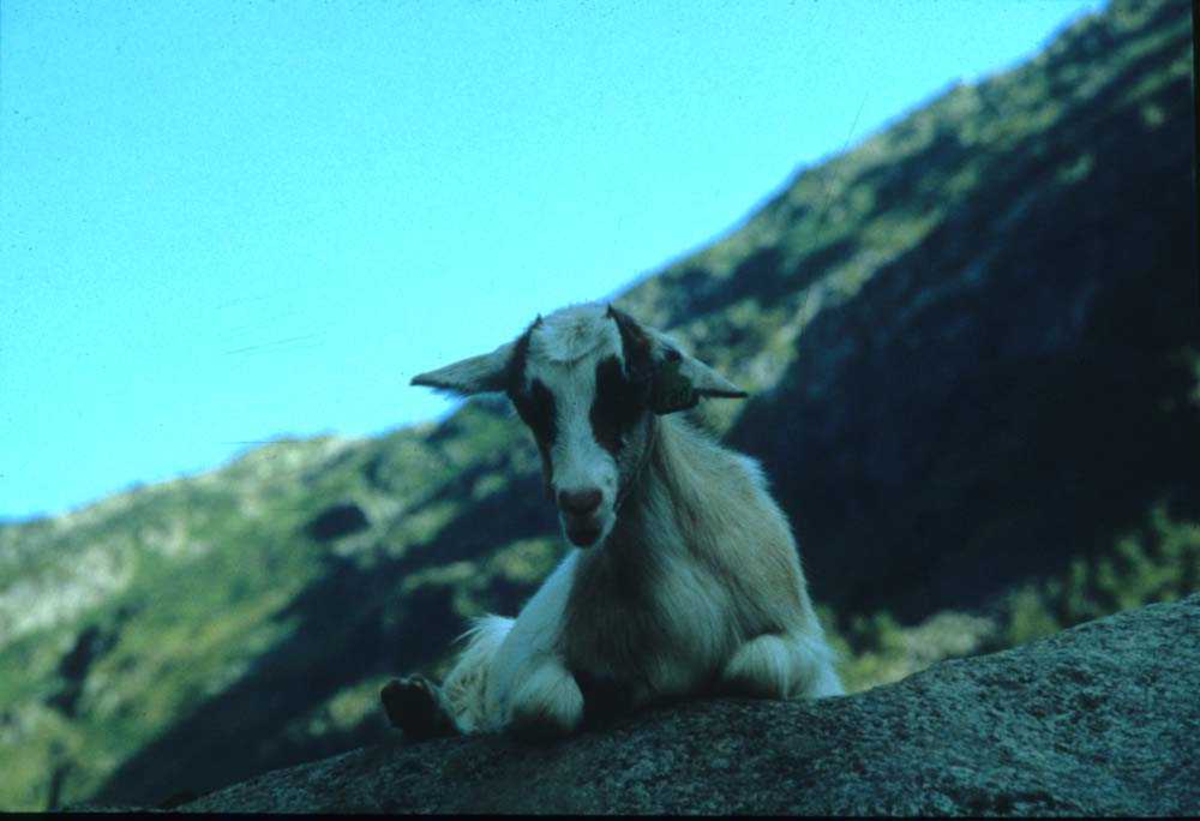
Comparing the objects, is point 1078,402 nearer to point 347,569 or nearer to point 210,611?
point 347,569

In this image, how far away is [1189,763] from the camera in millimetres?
6633

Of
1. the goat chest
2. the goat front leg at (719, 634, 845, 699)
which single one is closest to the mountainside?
the goat chest

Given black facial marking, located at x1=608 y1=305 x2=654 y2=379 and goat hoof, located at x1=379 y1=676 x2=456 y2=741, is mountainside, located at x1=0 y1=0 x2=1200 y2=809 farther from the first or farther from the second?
goat hoof, located at x1=379 y1=676 x2=456 y2=741

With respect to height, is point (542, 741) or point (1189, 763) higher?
point (542, 741)

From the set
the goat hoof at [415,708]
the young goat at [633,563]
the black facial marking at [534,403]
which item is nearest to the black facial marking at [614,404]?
the young goat at [633,563]

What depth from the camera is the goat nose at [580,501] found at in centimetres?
639

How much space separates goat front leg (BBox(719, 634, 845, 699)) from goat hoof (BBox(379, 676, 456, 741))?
2.31 meters

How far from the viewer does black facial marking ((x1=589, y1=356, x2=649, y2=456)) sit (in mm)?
6875

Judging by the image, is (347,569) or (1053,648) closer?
(1053,648)

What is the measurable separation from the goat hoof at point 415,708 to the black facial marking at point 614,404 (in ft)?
8.68

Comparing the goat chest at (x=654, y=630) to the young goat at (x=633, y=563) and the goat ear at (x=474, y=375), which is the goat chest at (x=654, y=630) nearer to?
the young goat at (x=633, y=563)

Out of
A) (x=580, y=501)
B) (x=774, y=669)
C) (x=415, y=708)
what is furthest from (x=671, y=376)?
(x=415, y=708)

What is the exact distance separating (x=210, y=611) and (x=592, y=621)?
643ft

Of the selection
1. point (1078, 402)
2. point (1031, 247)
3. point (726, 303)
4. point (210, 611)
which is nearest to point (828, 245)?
point (726, 303)
